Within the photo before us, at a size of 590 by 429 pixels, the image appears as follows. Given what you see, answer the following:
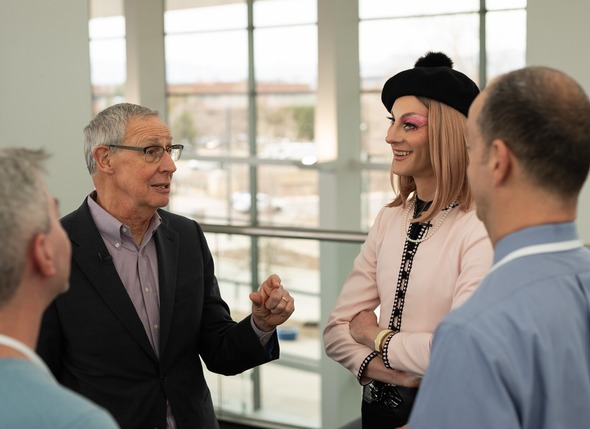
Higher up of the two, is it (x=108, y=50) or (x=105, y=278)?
(x=108, y=50)

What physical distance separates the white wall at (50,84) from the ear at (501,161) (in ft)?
9.51

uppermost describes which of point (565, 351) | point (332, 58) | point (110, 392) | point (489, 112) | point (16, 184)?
point (332, 58)

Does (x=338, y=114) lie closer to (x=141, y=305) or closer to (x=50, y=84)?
(x=50, y=84)

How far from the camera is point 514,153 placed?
1655mm

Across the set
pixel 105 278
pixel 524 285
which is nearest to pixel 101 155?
pixel 105 278

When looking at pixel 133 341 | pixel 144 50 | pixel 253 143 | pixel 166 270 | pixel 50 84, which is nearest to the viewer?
pixel 133 341

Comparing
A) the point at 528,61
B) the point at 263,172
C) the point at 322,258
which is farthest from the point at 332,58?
the point at 322,258

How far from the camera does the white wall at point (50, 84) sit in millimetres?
4094

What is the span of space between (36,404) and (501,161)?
896mm

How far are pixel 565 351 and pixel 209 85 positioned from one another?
1480 cm

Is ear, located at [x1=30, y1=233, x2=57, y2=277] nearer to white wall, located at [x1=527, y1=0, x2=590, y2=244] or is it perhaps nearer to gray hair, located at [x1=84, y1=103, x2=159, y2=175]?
gray hair, located at [x1=84, y1=103, x2=159, y2=175]

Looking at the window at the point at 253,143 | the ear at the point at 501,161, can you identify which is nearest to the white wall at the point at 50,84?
the ear at the point at 501,161

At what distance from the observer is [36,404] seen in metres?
1.46

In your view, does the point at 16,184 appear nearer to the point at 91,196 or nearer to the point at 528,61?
the point at 91,196
